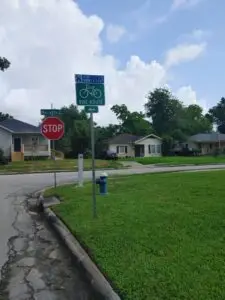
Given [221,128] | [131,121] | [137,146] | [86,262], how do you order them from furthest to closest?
[221,128] < [131,121] < [137,146] < [86,262]

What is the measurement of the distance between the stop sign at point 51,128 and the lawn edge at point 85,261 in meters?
6.78

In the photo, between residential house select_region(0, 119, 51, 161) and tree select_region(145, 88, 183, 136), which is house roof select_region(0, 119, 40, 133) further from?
tree select_region(145, 88, 183, 136)

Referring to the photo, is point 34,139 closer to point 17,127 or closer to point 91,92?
point 17,127

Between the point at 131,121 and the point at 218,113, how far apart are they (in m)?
33.5

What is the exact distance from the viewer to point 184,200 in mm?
11297

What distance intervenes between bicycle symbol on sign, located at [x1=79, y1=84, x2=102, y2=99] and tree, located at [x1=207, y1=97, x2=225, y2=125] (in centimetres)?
10814

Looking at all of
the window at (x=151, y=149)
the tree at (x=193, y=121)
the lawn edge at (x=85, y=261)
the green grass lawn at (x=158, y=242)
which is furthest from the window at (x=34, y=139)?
the tree at (x=193, y=121)

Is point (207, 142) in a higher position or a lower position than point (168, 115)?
lower

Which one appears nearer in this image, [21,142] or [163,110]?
[21,142]

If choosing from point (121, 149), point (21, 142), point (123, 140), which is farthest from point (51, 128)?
point (123, 140)

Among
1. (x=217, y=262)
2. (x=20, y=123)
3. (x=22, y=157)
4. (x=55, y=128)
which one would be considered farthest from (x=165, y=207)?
(x=20, y=123)

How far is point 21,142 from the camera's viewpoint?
1971 inches

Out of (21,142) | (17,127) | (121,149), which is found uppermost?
(17,127)

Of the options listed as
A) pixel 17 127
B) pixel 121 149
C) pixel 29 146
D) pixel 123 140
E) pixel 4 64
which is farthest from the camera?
pixel 123 140
